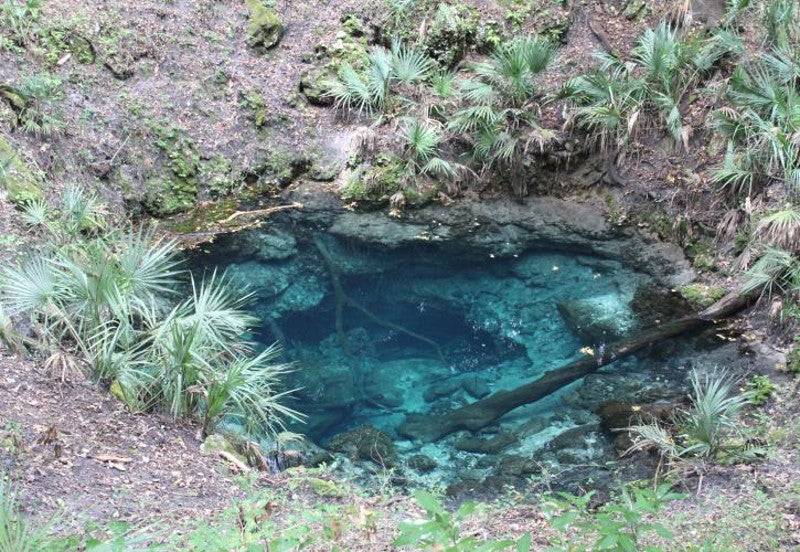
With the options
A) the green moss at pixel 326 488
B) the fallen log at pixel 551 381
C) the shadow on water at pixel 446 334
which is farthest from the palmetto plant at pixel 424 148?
the green moss at pixel 326 488

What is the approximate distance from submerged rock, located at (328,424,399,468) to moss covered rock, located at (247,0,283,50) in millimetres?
7574

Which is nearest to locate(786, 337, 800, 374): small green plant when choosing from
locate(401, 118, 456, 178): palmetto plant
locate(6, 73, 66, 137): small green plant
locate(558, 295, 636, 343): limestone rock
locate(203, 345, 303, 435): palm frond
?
locate(558, 295, 636, 343): limestone rock

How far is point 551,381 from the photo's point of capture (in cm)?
741

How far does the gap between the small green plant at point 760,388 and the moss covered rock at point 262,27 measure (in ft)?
29.8

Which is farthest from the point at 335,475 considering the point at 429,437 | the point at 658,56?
the point at 658,56

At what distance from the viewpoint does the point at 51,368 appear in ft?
18.9

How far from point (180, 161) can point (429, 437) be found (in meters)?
5.90

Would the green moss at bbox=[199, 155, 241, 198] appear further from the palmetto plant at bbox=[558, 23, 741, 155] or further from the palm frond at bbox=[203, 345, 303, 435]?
the palm frond at bbox=[203, 345, 303, 435]

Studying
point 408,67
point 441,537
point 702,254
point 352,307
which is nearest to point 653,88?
point 702,254

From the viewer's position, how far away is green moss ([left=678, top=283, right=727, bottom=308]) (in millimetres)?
8344

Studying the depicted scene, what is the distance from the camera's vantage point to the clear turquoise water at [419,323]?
24.6 ft

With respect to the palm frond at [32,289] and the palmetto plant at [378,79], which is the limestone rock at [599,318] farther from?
the palm frond at [32,289]

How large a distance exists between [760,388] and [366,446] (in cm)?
361

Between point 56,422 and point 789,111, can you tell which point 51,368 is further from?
point 789,111
